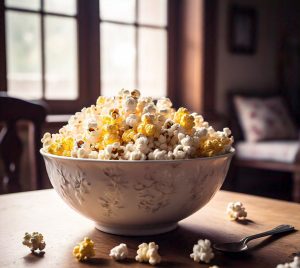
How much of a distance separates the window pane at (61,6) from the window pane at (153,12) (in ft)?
1.68

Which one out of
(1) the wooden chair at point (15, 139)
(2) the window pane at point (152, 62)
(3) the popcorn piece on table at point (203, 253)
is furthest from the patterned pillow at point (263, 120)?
(3) the popcorn piece on table at point (203, 253)

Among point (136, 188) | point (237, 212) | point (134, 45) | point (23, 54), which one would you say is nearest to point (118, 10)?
point (134, 45)

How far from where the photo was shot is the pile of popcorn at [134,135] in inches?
27.5

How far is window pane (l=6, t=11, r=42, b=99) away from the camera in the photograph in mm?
2438

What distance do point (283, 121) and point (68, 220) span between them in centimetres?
284

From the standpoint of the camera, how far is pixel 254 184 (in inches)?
144

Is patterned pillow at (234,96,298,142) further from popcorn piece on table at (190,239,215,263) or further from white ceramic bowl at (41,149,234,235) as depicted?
popcorn piece on table at (190,239,215,263)

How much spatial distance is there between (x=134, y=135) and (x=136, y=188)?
8cm

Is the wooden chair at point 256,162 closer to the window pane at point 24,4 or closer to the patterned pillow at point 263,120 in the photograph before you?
the patterned pillow at point 263,120

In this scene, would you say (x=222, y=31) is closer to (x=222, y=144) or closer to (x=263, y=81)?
(x=263, y=81)

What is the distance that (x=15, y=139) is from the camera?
1407mm

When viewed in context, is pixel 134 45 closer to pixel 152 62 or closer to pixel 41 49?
pixel 152 62

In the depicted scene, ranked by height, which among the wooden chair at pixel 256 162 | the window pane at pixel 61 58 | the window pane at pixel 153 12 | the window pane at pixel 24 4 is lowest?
the wooden chair at pixel 256 162

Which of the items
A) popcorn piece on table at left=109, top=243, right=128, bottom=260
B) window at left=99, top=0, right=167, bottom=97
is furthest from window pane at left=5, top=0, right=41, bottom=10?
popcorn piece on table at left=109, top=243, right=128, bottom=260
